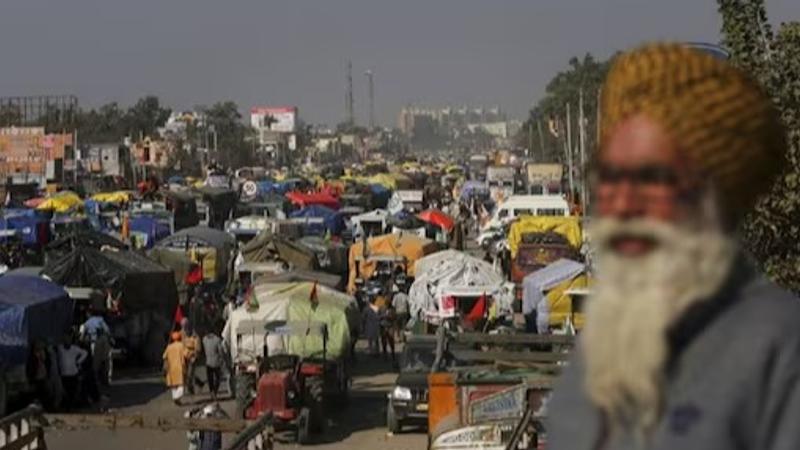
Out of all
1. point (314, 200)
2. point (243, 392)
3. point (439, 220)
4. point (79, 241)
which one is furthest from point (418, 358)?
point (314, 200)

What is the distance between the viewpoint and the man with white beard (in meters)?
1.71

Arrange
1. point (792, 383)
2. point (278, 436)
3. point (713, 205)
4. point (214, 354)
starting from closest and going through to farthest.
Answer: point (792, 383), point (713, 205), point (278, 436), point (214, 354)

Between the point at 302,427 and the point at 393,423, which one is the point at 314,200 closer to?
the point at 393,423

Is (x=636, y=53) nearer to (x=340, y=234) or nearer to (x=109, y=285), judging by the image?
(x=109, y=285)

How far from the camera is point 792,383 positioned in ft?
5.57

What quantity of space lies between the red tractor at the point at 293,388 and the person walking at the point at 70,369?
2.68m

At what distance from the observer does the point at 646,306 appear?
5.94ft

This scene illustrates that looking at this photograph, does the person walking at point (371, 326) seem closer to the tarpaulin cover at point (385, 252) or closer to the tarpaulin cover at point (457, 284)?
the tarpaulin cover at point (457, 284)

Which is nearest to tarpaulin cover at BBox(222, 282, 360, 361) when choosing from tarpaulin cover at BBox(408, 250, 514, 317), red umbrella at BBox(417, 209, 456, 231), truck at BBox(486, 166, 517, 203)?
tarpaulin cover at BBox(408, 250, 514, 317)

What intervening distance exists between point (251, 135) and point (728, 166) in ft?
542

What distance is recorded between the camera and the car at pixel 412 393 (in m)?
19.2

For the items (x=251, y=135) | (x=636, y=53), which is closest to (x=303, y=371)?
(x=636, y=53)

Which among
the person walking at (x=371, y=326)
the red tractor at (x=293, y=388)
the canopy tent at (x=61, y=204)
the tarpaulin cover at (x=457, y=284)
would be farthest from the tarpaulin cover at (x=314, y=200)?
the red tractor at (x=293, y=388)

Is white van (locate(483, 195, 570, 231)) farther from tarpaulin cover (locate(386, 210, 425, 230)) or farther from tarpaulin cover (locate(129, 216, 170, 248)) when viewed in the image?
tarpaulin cover (locate(129, 216, 170, 248))
